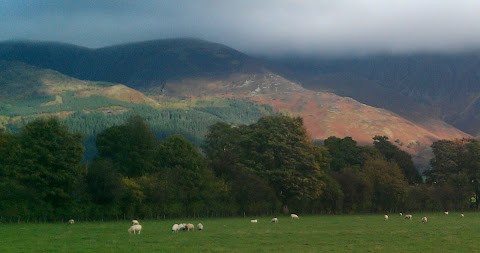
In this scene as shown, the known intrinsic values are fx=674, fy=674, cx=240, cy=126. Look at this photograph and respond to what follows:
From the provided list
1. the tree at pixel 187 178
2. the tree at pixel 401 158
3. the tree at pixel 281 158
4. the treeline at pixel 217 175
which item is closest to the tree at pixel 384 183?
the treeline at pixel 217 175

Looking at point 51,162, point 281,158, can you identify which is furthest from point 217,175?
point 51,162

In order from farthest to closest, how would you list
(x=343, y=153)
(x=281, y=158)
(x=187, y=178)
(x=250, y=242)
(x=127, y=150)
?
(x=343, y=153)
(x=281, y=158)
(x=127, y=150)
(x=187, y=178)
(x=250, y=242)

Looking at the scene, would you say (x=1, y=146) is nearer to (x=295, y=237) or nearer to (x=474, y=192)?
(x=295, y=237)

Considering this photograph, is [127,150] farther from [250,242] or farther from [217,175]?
[250,242]

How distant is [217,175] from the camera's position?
10044 cm

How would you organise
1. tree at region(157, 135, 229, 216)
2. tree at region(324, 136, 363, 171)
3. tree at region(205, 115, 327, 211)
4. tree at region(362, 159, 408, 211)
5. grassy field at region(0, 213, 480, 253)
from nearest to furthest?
grassy field at region(0, 213, 480, 253)
tree at region(157, 135, 229, 216)
tree at region(205, 115, 327, 211)
tree at region(362, 159, 408, 211)
tree at region(324, 136, 363, 171)

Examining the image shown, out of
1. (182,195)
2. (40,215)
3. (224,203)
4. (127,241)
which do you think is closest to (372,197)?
(224,203)

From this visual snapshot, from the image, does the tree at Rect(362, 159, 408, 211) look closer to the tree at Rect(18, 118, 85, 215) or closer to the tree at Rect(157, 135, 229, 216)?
the tree at Rect(157, 135, 229, 216)

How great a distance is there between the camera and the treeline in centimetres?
7881

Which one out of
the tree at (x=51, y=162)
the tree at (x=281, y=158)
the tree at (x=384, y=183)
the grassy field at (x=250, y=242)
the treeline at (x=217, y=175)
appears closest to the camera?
the grassy field at (x=250, y=242)

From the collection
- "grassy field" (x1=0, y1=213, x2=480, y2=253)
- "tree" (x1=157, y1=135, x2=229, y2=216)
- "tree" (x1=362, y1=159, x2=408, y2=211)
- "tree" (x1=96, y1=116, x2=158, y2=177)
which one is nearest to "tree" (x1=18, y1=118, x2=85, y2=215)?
"tree" (x1=157, y1=135, x2=229, y2=216)

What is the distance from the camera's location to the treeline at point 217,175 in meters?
78.8

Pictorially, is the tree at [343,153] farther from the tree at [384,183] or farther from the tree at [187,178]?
the tree at [187,178]

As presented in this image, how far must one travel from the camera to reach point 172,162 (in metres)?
92.8
